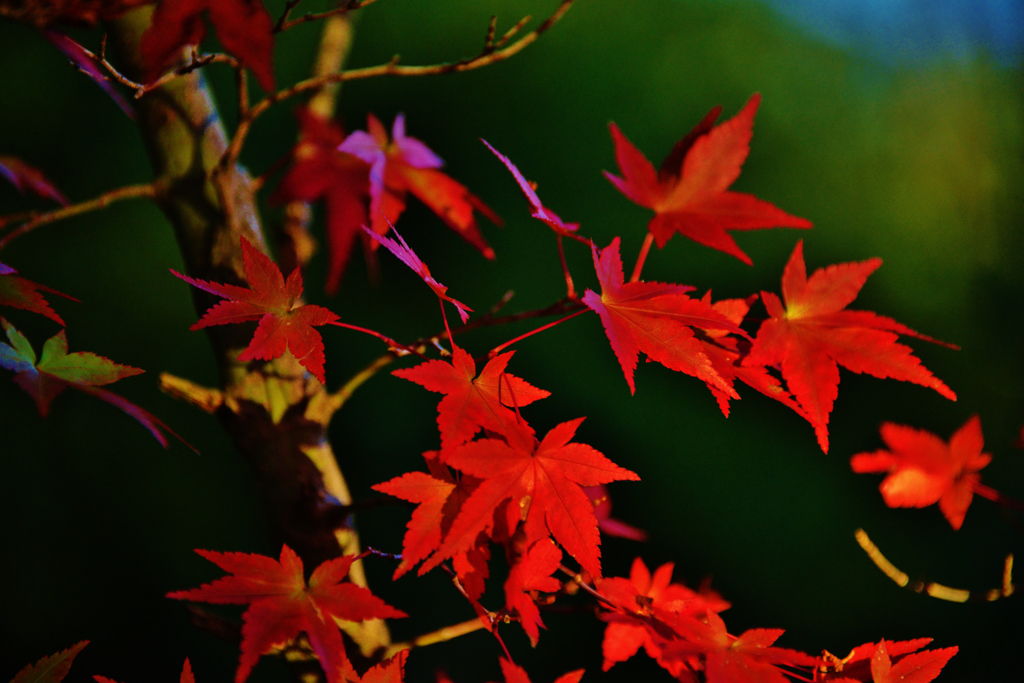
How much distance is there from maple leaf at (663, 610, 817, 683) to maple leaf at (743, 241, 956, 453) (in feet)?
0.57

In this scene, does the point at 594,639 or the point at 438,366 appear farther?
the point at 594,639

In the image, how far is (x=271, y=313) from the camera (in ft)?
1.40

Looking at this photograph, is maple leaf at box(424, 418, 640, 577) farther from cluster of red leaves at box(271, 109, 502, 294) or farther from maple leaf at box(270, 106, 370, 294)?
maple leaf at box(270, 106, 370, 294)

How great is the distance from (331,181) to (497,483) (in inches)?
20.6

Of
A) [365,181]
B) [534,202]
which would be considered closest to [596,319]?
[365,181]

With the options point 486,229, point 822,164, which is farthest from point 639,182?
point 822,164

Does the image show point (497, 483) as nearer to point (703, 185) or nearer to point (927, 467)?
point (703, 185)

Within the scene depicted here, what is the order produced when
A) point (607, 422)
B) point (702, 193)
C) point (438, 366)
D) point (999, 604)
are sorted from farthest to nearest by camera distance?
point (607, 422) < point (999, 604) < point (702, 193) < point (438, 366)

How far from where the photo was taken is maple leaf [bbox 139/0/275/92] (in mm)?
399

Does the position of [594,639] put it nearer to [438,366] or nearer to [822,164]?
[438,366]

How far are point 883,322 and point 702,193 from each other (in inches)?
7.3

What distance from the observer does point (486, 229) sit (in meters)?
1.30

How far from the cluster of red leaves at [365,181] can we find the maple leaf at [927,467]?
420mm

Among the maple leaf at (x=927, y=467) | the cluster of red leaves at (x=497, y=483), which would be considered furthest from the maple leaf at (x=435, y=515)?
the maple leaf at (x=927, y=467)
